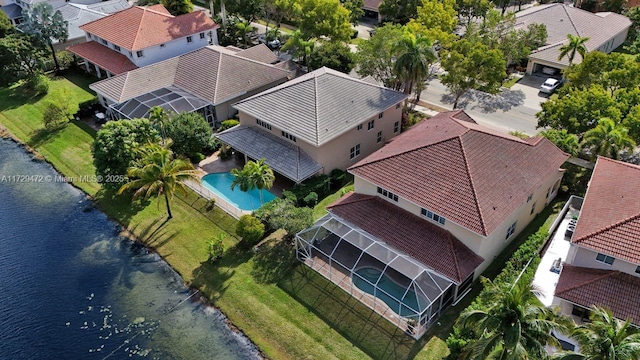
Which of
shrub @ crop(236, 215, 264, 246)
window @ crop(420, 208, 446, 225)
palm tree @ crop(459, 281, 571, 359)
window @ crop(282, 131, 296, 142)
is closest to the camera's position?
palm tree @ crop(459, 281, 571, 359)

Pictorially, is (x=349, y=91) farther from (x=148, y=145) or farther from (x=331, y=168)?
(x=148, y=145)

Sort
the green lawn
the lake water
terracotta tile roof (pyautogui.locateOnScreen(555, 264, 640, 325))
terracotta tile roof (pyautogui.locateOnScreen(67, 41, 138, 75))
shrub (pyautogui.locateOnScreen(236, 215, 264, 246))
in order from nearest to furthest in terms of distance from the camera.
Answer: terracotta tile roof (pyautogui.locateOnScreen(555, 264, 640, 325)) < the green lawn < the lake water < shrub (pyautogui.locateOnScreen(236, 215, 264, 246)) < terracotta tile roof (pyautogui.locateOnScreen(67, 41, 138, 75))

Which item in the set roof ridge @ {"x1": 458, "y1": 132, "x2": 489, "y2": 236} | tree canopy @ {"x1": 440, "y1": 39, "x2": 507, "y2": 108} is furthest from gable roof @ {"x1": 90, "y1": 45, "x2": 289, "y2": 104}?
roof ridge @ {"x1": 458, "y1": 132, "x2": 489, "y2": 236}

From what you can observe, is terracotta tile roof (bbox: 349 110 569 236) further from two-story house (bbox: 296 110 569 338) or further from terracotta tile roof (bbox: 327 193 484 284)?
terracotta tile roof (bbox: 327 193 484 284)

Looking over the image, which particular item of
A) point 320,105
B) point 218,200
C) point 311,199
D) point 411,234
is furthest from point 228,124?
point 411,234

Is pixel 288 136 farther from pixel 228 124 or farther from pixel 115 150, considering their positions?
pixel 115 150

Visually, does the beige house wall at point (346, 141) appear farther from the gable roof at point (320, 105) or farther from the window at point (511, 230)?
the window at point (511, 230)

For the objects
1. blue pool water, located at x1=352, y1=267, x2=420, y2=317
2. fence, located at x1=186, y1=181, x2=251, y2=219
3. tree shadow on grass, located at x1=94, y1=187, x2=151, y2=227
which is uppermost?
blue pool water, located at x1=352, y1=267, x2=420, y2=317
